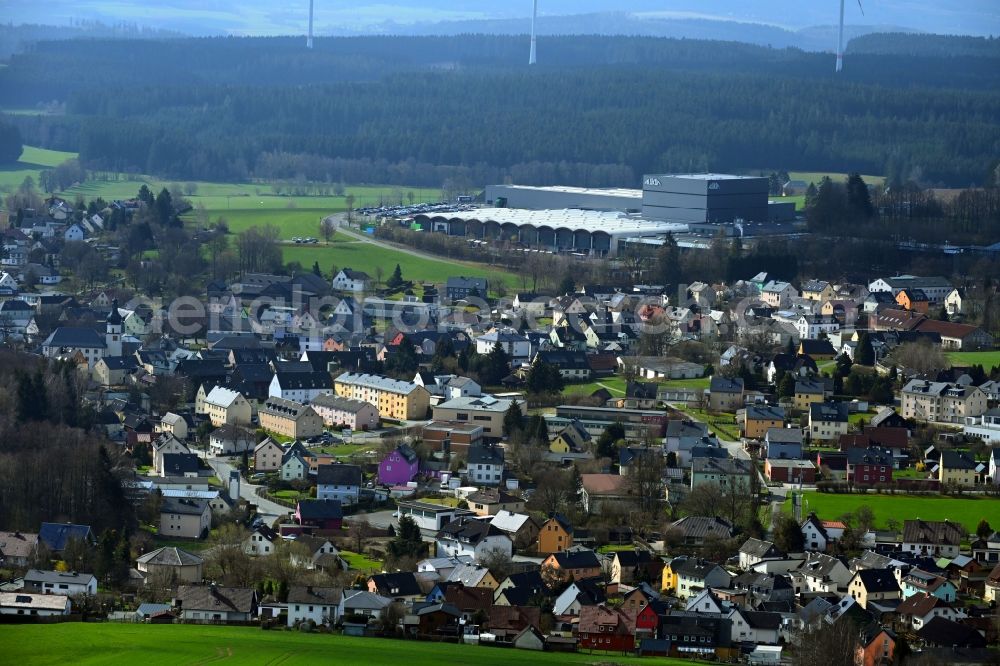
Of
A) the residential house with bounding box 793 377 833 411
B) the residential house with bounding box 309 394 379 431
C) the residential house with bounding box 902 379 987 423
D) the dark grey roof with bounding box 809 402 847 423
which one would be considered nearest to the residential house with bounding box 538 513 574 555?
the dark grey roof with bounding box 809 402 847 423

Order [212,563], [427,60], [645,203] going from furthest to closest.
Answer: [427,60], [645,203], [212,563]

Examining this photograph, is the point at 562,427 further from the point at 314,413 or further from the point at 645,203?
the point at 645,203

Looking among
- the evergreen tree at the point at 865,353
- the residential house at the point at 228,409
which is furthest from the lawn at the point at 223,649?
the evergreen tree at the point at 865,353

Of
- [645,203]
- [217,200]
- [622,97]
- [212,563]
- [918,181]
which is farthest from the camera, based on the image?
[622,97]

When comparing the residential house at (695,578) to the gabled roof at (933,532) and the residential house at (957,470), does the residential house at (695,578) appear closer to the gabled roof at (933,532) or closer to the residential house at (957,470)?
the gabled roof at (933,532)

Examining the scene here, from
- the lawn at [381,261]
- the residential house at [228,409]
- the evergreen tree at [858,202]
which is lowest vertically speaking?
the lawn at [381,261]

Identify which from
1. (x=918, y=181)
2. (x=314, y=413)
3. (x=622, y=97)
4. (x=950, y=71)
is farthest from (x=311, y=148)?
(x=314, y=413)
